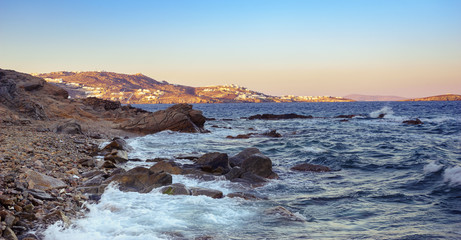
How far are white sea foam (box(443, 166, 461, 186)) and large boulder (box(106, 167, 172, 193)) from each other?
933 cm

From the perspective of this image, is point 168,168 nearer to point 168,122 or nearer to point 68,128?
point 68,128

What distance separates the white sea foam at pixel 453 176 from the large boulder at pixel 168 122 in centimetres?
2163

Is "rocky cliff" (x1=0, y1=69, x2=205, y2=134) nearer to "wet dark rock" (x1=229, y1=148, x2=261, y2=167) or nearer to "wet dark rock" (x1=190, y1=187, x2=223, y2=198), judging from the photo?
"wet dark rock" (x1=229, y1=148, x2=261, y2=167)

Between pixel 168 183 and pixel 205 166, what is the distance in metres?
3.44

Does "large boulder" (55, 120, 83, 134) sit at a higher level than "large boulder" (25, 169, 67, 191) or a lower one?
lower

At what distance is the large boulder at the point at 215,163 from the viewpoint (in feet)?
45.4

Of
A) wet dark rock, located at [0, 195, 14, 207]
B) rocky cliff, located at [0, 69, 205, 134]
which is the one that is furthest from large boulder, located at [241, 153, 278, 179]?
rocky cliff, located at [0, 69, 205, 134]

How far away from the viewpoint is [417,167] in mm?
15211

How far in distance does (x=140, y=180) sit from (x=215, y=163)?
13.6 ft

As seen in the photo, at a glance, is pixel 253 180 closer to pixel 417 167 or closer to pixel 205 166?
pixel 205 166

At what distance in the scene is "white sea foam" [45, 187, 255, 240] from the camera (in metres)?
6.48

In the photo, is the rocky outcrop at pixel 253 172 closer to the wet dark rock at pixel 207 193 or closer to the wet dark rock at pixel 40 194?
the wet dark rock at pixel 207 193

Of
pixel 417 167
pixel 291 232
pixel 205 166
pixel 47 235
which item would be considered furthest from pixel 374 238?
pixel 417 167

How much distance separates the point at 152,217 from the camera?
774 cm
